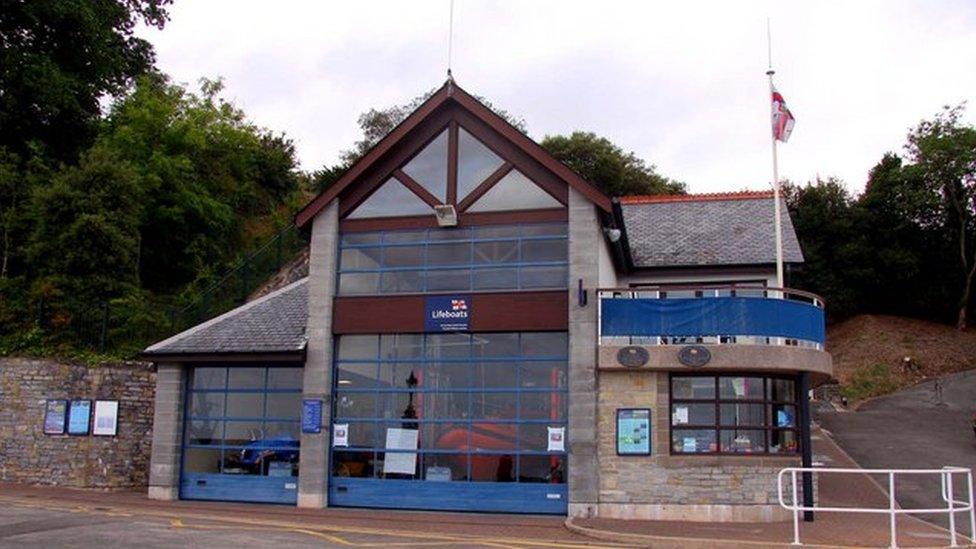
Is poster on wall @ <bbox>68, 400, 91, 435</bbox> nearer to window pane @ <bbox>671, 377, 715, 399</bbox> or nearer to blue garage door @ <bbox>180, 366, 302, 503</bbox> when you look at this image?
blue garage door @ <bbox>180, 366, 302, 503</bbox>

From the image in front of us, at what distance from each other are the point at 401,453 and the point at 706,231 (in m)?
10.8

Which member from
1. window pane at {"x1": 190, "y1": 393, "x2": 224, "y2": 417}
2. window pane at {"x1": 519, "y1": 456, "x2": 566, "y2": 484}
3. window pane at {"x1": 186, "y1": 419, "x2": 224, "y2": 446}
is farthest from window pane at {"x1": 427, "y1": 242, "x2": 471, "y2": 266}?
window pane at {"x1": 186, "y1": 419, "x2": 224, "y2": 446}

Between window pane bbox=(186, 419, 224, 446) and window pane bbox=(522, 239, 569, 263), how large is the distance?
807 centimetres

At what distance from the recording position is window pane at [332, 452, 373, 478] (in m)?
20.3

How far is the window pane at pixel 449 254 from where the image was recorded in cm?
2053

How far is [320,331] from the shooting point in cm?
2075

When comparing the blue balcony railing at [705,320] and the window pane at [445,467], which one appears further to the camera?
the window pane at [445,467]

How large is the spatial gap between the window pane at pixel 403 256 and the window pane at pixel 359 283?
0.43 m

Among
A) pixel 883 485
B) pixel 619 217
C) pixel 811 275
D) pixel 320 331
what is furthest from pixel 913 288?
pixel 320 331

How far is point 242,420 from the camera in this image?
21.4 metres

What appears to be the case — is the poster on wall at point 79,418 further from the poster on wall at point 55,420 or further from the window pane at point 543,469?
the window pane at point 543,469

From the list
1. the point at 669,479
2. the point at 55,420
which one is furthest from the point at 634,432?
the point at 55,420

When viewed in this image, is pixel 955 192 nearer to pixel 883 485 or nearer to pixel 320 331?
pixel 883 485

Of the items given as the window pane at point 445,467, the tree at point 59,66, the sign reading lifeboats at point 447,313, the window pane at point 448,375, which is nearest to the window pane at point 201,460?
the window pane at point 445,467
